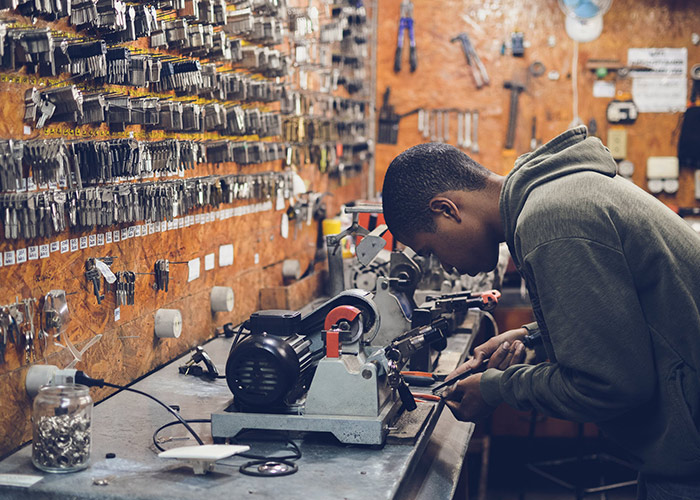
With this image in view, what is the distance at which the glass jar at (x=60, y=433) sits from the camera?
63.1 inches

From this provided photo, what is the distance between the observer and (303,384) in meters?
1.89

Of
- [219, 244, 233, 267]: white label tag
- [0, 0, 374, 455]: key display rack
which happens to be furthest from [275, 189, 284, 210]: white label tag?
[219, 244, 233, 267]: white label tag

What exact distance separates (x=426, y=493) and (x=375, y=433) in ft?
0.63

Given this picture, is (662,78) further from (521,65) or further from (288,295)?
(288,295)

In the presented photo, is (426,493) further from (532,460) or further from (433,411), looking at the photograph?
(532,460)

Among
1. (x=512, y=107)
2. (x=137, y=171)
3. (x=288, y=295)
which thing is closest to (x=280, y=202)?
(x=288, y=295)

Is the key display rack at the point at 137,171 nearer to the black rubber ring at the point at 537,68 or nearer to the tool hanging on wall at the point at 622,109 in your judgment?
the black rubber ring at the point at 537,68

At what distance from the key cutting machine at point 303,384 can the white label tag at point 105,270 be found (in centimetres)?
45

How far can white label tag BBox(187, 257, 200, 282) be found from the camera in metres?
2.69

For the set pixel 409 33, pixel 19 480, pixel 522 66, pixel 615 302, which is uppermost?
pixel 409 33

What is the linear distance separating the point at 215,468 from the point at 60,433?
315mm

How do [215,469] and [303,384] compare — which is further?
[303,384]

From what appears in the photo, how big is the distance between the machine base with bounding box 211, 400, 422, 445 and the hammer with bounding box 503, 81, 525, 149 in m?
3.67

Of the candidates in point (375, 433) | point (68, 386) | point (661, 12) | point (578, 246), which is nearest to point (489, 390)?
point (375, 433)
